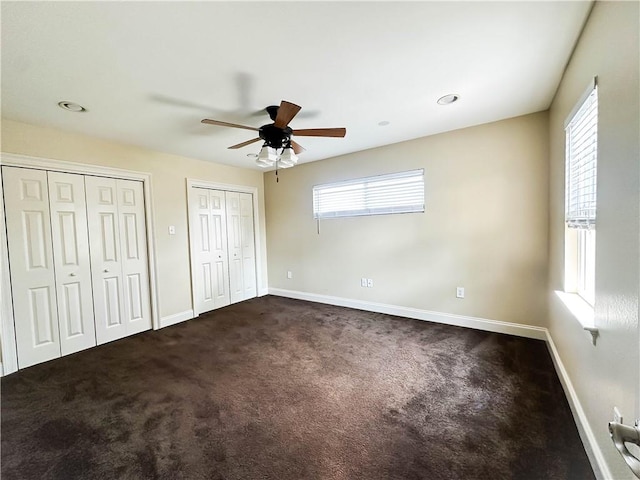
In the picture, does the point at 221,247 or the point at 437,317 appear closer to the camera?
the point at 437,317

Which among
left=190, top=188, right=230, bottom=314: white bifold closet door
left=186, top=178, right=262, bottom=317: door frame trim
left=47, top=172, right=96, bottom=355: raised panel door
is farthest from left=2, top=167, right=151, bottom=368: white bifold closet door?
left=190, top=188, right=230, bottom=314: white bifold closet door

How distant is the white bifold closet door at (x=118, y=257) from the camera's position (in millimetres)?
3100

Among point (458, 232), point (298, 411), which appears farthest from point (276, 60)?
point (458, 232)

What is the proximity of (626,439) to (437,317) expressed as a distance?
2.97 m

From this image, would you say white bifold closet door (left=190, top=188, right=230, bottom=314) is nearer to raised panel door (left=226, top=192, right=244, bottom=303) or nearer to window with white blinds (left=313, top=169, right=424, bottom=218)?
raised panel door (left=226, top=192, right=244, bottom=303)

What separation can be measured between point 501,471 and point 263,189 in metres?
4.83

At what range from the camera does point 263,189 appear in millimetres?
5164

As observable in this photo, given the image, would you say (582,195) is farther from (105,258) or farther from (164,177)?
(105,258)

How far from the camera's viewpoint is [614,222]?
1.18 m

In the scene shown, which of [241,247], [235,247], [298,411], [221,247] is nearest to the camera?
[298,411]

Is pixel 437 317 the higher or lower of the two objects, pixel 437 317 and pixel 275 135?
the lower

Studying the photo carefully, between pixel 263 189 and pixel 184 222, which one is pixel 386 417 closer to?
pixel 184 222

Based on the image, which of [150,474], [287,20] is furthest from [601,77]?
[150,474]

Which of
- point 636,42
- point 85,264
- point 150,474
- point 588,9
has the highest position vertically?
point 588,9
